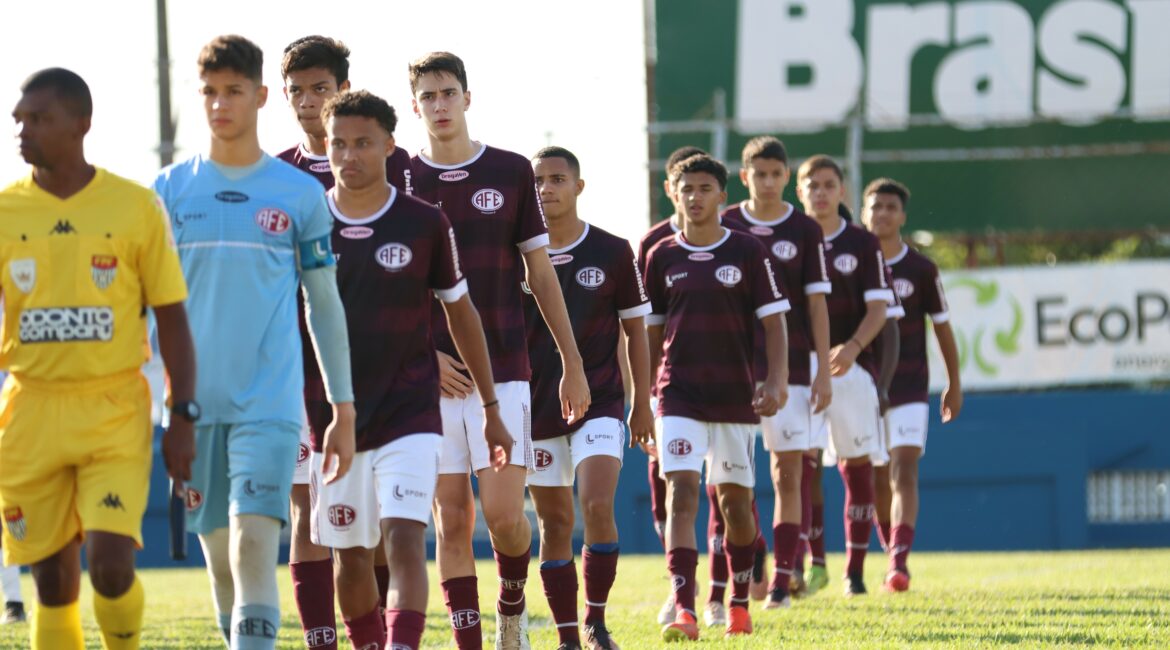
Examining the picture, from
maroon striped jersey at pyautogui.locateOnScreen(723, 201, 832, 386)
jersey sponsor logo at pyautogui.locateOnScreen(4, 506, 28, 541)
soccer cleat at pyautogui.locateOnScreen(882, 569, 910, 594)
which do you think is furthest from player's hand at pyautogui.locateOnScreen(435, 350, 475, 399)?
soccer cleat at pyautogui.locateOnScreen(882, 569, 910, 594)

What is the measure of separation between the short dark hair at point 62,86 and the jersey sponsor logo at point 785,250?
18.6 ft

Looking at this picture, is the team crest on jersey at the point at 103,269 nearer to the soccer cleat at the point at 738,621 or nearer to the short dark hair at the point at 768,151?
the soccer cleat at the point at 738,621

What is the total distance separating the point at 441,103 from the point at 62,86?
2228 mm

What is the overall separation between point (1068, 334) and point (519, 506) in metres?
16.9

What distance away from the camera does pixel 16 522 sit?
565 cm

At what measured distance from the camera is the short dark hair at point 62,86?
567cm

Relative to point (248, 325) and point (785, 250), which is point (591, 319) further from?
point (248, 325)

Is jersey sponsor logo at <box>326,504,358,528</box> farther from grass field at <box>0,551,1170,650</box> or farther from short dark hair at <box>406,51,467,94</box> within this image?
grass field at <box>0,551,1170,650</box>

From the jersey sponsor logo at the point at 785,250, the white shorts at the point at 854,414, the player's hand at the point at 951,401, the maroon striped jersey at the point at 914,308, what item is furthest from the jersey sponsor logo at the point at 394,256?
the maroon striped jersey at the point at 914,308

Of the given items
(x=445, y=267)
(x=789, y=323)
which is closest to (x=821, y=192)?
(x=789, y=323)

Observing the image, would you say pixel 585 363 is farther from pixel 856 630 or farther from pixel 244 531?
pixel 244 531

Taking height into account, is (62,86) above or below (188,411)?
above

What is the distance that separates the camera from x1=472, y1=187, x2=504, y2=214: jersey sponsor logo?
771 centimetres

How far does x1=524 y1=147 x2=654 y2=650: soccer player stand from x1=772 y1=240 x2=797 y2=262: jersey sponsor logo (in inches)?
81.7
